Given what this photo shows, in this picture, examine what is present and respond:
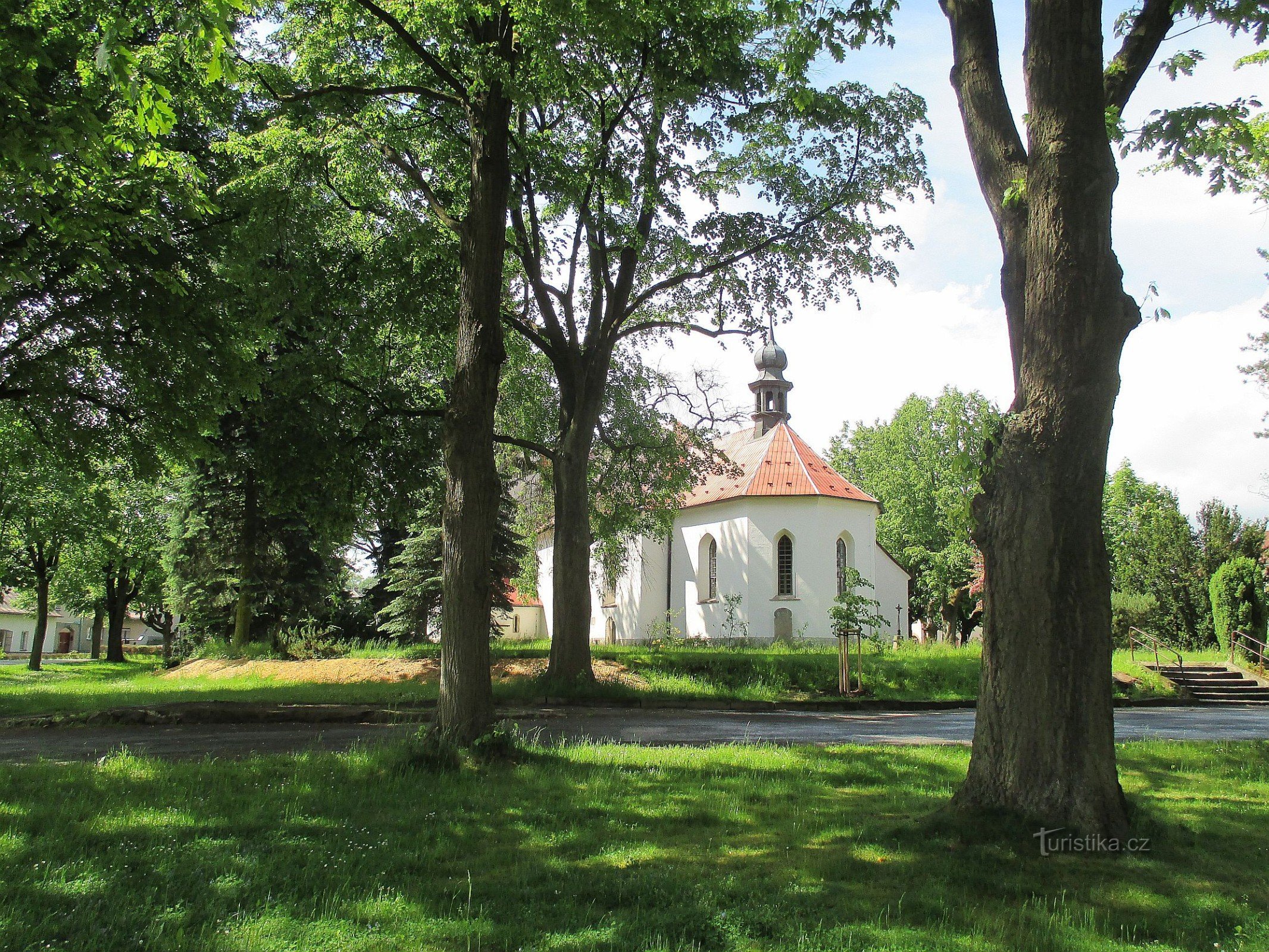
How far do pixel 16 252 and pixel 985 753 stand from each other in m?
13.0

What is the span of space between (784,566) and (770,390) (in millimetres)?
10976

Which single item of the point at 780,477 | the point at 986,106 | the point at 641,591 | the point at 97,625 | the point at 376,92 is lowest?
the point at 97,625

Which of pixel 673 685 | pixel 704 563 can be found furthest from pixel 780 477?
pixel 673 685

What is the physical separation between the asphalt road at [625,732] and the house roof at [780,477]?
65.0ft

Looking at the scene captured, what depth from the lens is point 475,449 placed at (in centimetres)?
927

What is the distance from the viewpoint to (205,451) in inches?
590

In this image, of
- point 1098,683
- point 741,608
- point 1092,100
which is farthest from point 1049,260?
point 741,608

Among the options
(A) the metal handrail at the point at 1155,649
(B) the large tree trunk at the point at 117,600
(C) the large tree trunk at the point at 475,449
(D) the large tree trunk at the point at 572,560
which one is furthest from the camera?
(B) the large tree trunk at the point at 117,600

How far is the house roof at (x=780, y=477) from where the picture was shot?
119 feet

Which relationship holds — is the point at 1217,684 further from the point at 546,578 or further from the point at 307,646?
the point at 546,578

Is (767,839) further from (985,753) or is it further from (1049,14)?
(1049,14)

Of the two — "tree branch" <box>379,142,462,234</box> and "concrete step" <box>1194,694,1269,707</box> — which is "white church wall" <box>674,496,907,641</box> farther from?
"tree branch" <box>379,142,462,234</box>

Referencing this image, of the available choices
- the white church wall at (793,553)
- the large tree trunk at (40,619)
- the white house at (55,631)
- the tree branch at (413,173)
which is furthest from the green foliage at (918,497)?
the white house at (55,631)

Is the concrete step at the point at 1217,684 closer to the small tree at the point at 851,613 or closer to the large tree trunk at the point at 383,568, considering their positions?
the small tree at the point at 851,613
